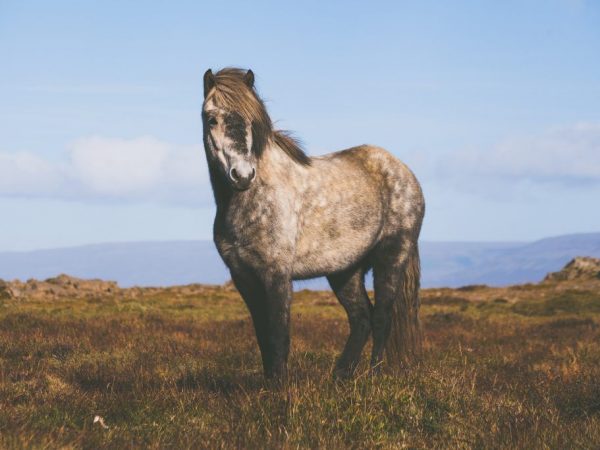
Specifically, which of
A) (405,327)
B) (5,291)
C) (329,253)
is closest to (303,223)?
(329,253)

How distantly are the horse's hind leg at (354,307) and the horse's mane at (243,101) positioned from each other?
2249 mm

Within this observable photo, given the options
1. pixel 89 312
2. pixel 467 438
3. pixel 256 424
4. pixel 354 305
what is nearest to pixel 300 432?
pixel 256 424

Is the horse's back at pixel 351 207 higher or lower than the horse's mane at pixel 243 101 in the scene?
lower

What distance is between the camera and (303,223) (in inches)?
283

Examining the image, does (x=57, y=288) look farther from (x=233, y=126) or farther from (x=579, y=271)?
(x=579, y=271)

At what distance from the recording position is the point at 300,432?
194 inches

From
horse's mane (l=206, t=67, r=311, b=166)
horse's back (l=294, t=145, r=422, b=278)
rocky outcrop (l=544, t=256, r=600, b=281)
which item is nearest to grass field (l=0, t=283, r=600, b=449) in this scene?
horse's back (l=294, t=145, r=422, b=278)

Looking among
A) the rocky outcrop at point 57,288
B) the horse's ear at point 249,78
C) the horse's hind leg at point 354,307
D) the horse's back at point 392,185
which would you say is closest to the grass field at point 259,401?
the horse's hind leg at point 354,307

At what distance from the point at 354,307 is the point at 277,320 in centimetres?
200

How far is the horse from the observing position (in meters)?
6.52

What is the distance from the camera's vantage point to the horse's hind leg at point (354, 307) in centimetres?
818

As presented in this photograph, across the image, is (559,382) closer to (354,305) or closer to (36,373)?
A: (354,305)

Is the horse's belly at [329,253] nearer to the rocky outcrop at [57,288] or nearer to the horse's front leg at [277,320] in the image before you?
the horse's front leg at [277,320]

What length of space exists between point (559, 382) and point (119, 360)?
5.35m
